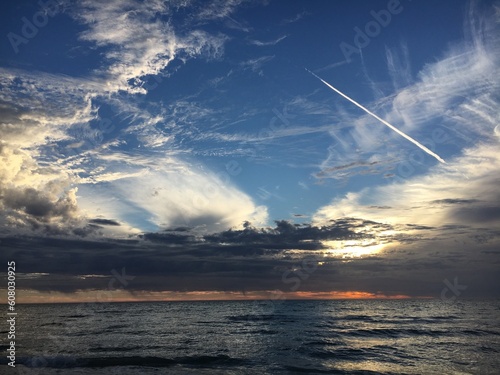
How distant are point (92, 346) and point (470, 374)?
125 ft

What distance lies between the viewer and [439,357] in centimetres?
3200

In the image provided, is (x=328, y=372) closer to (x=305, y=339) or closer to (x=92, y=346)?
(x=305, y=339)

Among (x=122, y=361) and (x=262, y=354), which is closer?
(x=122, y=361)

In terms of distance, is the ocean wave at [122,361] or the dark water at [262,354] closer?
the dark water at [262,354]

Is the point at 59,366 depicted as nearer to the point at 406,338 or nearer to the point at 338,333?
the point at 338,333

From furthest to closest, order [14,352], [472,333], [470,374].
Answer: [472,333], [14,352], [470,374]

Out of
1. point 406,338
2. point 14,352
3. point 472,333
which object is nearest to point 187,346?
point 14,352

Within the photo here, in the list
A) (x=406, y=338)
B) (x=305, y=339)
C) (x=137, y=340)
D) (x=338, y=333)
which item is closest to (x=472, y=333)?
(x=406, y=338)

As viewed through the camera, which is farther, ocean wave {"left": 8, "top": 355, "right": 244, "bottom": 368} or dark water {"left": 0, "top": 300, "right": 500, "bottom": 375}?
ocean wave {"left": 8, "top": 355, "right": 244, "bottom": 368}

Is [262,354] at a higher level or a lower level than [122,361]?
lower

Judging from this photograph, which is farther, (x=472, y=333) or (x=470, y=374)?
(x=472, y=333)

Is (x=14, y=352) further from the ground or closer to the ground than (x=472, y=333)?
further from the ground

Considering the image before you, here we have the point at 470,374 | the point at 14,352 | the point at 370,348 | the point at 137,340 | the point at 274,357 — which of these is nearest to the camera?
the point at 470,374

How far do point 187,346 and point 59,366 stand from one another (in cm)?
1428
